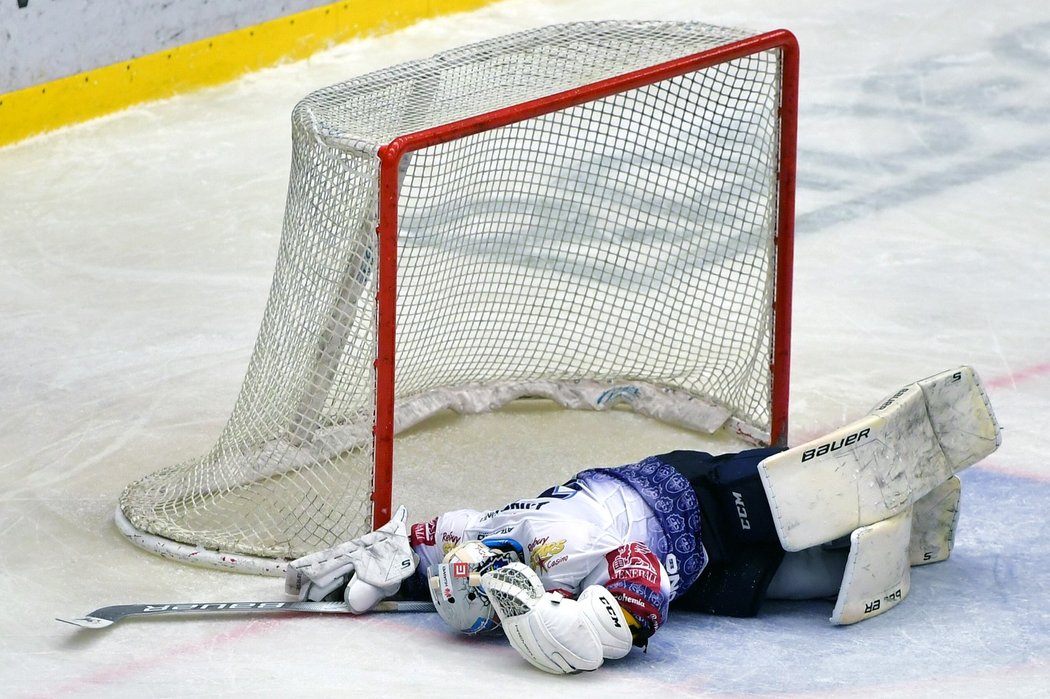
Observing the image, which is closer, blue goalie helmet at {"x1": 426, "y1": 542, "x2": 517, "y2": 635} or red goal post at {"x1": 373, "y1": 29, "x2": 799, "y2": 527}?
blue goalie helmet at {"x1": 426, "y1": 542, "x2": 517, "y2": 635}

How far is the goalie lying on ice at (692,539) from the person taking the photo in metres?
2.97

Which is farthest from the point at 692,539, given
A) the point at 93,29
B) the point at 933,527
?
the point at 93,29

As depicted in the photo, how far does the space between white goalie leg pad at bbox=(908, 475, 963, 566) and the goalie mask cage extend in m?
0.77

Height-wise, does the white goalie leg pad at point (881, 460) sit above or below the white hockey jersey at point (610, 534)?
above

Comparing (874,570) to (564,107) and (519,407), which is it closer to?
(564,107)

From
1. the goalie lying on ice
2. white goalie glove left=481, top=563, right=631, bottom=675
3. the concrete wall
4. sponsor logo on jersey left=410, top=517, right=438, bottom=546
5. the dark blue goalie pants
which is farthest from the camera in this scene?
the concrete wall

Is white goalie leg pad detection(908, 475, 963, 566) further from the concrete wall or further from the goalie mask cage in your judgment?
the concrete wall

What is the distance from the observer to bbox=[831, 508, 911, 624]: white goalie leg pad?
3037mm

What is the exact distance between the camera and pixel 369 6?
7.39 m

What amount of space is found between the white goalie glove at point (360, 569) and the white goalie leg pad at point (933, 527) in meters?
1.00

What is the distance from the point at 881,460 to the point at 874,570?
0.20 metres

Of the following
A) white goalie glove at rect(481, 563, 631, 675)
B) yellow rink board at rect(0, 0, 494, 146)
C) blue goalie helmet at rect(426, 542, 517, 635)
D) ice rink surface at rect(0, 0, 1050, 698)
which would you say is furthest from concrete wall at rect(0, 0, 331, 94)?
white goalie glove at rect(481, 563, 631, 675)

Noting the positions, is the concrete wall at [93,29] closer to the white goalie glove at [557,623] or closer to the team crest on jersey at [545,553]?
the team crest on jersey at [545,553]

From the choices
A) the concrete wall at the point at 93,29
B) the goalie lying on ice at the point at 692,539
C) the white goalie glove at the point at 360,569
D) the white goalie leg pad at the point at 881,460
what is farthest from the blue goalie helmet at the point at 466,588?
the concrete wall at the point at 93,29
